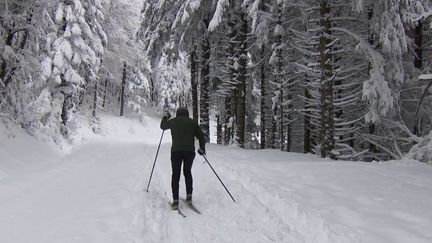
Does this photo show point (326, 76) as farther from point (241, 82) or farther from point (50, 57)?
point (50, 57)

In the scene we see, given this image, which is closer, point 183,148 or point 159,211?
point 159,211

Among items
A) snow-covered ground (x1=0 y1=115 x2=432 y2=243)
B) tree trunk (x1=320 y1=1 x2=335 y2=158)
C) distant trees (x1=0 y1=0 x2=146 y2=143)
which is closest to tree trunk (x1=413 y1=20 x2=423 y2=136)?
tree trunk (x1=320 y1=1 x2=335 y2=158)

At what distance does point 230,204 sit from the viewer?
8.58m

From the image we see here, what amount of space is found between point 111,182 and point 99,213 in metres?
3.36

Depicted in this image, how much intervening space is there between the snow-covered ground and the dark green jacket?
3.82ft

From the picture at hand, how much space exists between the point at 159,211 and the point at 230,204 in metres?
1.44

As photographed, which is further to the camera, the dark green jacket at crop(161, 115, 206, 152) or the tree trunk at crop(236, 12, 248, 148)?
the tree trunk at crop(236, 12, 248, 148)

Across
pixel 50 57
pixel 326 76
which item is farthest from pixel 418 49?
pixel 50 57

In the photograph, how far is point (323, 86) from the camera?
13.6 meters

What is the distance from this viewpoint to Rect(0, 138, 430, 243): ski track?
21.0 feet

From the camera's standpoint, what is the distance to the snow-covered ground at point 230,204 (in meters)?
6.43

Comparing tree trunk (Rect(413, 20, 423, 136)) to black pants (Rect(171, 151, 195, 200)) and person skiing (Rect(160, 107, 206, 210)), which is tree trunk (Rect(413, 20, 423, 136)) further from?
black pants (Rect(171, 151, 195, 200))

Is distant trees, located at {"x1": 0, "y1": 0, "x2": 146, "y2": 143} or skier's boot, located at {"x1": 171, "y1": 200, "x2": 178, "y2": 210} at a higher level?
distant trees, located at {"x1": 0, "y1": 0, "x2": 146, "y2": 143}

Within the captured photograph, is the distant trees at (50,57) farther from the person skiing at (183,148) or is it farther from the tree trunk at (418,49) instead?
the tree trunk at (418,49)
